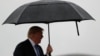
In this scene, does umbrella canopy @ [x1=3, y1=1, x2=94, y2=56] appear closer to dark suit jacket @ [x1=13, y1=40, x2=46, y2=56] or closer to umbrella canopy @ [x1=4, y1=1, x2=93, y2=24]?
umbrella canopy @ [x1=4, y1=1, x2=93, y2=24]

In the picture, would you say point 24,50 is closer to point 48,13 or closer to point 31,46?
point 31,46

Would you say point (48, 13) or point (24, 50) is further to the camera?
point (24, 50)

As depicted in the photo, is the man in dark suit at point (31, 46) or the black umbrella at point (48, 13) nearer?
the black umbrella at point (48, 13)

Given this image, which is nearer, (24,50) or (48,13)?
(48,13)

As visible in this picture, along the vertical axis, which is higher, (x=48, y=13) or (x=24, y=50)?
(x=48, y=13)

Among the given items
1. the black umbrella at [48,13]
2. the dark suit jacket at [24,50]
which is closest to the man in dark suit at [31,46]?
the dark suit jacket at [24,50]

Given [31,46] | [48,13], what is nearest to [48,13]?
[48,13]

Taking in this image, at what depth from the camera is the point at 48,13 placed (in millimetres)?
2250

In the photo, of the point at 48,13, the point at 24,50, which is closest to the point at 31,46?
the point at 24,50

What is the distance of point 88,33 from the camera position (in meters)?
3.50

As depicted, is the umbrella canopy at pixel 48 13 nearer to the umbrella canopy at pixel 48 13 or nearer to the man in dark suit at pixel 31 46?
the umbrella canopy at pixel 48 13

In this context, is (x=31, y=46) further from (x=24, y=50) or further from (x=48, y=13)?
(x=48, y=13)

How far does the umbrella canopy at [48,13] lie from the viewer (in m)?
2.21

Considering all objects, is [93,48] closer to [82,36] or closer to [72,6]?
[82,36]
